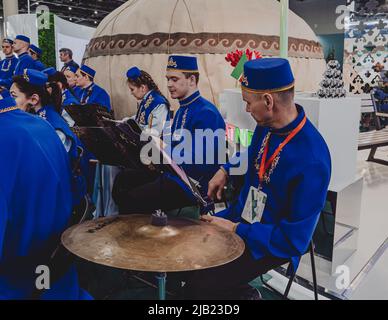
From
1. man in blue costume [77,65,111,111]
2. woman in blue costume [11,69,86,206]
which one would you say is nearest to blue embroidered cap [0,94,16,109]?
woman in blue costume [11,69,86,206]

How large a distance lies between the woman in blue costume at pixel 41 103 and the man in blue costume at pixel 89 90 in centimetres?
205

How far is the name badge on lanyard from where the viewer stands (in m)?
1.65

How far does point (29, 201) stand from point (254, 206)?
859mm

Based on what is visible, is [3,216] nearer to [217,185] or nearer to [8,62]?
[217,185]

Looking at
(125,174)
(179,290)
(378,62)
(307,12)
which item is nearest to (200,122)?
(125,174)

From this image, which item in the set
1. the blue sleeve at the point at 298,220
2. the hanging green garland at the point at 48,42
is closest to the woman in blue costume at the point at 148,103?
the blue sleeve at the point at 298,220

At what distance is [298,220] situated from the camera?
4.83 ft

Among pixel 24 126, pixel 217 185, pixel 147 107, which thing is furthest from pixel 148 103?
pixel 24 126

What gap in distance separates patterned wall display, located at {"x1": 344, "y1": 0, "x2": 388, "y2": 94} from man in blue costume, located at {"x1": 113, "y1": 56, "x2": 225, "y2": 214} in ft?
25.2

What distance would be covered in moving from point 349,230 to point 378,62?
8.44 metres

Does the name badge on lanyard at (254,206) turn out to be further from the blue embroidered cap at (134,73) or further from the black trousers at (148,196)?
the blue embroidered cap at (134,73)

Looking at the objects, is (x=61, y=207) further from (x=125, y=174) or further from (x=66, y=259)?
(x=125, y=174)

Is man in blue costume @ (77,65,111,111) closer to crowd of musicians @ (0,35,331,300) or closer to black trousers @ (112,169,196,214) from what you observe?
black trousers @ (112,169,196,214)

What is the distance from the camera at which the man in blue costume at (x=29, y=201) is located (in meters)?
1.37
